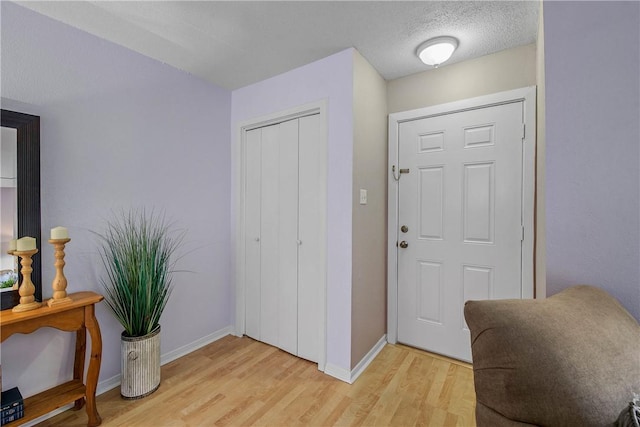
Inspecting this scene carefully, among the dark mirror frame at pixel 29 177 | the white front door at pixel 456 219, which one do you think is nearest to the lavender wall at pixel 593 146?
the white front door at pixel 456 219

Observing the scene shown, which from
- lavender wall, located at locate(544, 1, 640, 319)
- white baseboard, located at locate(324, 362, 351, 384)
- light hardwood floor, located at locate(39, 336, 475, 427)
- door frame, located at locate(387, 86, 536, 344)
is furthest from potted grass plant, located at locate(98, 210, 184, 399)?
lavender wall, located at locate(544, 1, 640, 319)

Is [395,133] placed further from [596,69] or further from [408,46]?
[596,69]

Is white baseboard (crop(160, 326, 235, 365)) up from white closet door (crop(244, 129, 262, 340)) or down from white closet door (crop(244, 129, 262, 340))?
down

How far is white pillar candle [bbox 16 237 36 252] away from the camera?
1402 mm

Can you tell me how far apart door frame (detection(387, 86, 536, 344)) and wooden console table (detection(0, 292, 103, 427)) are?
2117mm

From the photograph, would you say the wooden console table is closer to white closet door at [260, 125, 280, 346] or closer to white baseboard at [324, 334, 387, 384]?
white closet door at [260, 125, 280, 346]

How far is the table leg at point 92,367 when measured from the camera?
1527 mm

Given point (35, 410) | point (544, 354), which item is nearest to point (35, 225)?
→ point (35, 410)

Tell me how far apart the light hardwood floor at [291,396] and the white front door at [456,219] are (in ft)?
1.21

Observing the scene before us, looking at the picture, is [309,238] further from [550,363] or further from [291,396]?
[550,363]

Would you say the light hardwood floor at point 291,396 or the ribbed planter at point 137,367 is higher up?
the ribbed planter at point 137,367

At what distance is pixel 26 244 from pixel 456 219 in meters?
2.73

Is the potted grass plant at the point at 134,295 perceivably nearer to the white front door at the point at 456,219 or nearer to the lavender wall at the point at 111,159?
the lavender wall at the point at 111,159

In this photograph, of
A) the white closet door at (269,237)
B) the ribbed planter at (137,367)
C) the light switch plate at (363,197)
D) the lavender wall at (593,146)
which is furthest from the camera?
the white closet door at (269,237)
